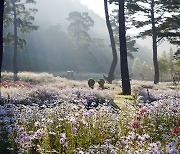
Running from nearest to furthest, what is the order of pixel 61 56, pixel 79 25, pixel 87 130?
pixel 87 130 → pixel 79 25 → pixel 61 56

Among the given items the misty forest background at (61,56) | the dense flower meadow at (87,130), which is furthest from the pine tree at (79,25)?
the dense flower meadow at (87,130)

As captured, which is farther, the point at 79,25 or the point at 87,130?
the point at 79,25

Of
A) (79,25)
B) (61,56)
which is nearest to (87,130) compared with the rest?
(79,25)

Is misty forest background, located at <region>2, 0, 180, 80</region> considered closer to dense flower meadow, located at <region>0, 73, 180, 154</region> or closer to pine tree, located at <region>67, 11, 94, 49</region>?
pine tree, located at <region>67, 11, 94, 49</region>

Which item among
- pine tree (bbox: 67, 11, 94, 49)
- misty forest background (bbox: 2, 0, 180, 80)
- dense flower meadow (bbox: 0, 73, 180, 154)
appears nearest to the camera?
dense flower meadow (bbox: 0, 73, 180, 154)

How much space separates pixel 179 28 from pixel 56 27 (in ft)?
248

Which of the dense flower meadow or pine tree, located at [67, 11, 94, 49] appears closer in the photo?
the dense flower meadow

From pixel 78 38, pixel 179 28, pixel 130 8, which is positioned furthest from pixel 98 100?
pixel 78 38

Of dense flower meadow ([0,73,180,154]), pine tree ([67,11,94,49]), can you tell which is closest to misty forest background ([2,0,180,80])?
pine tree ([67,11,94,49])

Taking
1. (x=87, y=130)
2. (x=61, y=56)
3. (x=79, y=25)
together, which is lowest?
(x=87, y=130)

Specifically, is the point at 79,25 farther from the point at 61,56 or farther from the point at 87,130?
the point at 87,130

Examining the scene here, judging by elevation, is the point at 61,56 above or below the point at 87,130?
above

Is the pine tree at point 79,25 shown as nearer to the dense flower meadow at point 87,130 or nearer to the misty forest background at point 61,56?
the misty forest background at point 61,56

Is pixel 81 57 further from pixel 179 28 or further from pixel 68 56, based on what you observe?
pixel 179 28
